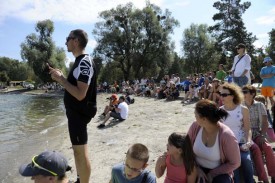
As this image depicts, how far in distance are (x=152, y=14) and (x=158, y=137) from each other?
41.7 m

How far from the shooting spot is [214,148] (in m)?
3.61

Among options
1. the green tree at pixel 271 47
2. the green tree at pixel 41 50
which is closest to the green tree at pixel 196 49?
the green tree at pixel 271 47

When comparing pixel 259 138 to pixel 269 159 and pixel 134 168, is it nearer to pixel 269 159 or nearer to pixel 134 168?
pixel 269 159

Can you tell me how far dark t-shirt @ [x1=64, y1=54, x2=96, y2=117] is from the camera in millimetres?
3801

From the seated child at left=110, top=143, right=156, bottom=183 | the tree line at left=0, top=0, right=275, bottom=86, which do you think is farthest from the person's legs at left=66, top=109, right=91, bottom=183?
the tree line at left=0, top=0, right=275, bottom=86

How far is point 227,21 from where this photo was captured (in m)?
46.4


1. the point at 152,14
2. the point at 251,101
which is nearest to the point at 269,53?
the point at 152,14

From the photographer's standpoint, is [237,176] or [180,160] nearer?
[180,160]

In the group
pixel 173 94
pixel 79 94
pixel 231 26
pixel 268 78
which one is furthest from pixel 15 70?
pixel 79 94

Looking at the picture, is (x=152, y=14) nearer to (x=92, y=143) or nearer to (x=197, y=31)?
(x=197, y=31)

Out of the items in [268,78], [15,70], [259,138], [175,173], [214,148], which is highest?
[268,78]

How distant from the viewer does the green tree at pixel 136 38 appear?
47.9 metres

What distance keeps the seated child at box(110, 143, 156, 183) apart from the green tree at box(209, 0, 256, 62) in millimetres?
44157

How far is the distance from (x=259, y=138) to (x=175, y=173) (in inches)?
75.5
